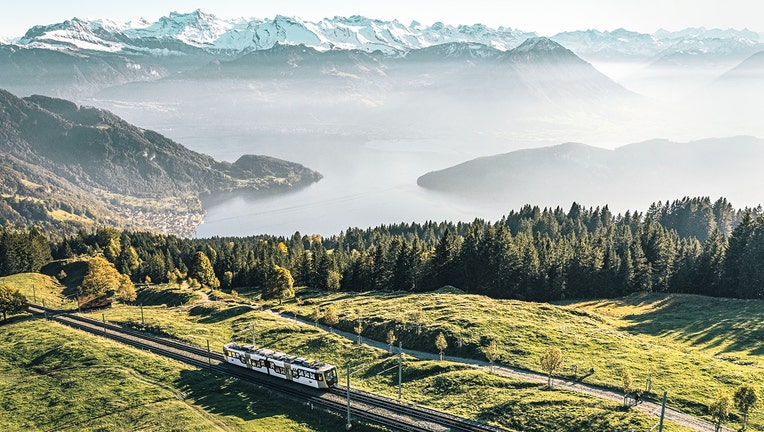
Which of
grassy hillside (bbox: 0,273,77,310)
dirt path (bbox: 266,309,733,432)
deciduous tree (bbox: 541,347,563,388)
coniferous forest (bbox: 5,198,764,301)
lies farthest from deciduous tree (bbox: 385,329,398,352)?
grassy hillside (bbox: 0,273,77,310)

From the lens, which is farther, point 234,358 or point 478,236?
point 478,236

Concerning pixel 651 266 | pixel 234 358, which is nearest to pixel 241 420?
pixel 234 358

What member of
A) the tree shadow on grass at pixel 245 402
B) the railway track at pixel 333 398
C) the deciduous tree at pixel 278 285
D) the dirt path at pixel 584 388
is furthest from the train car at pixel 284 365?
the deciduous tree at pixel 278 285

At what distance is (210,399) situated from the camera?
69.3 metres

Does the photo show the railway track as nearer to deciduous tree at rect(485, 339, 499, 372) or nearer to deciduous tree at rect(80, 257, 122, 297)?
deciduous tree at rect(485, 339, 499, 372)

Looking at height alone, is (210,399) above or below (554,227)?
below

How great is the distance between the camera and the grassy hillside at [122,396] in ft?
207

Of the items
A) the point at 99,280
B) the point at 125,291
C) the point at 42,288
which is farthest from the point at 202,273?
the point at 42,288

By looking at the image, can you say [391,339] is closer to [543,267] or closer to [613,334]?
[613,334]

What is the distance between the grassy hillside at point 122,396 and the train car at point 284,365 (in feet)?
12.1

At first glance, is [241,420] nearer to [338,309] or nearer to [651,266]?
[338,309]

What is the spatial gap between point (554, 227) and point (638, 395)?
472 feet

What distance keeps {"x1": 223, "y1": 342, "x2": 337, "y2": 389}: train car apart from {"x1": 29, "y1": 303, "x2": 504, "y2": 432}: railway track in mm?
1021

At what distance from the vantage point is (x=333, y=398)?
67312 millimetres
